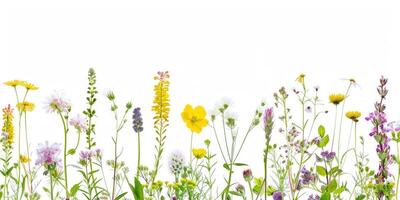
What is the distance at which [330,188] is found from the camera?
3770 mm

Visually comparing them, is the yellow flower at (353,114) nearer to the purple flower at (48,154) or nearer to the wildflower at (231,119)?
the wildflower at (231,119)

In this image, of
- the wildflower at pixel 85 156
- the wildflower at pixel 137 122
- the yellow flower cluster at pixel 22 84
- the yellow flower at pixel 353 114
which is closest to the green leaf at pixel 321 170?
the yellow flower at pixel 353 114

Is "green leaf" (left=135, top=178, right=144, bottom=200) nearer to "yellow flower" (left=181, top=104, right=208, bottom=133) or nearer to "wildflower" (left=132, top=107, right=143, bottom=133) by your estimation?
"wildflower" (left=132, top=107, right=143, bottom=133)

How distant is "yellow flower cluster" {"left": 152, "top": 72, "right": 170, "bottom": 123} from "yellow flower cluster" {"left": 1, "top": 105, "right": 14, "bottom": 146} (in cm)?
138

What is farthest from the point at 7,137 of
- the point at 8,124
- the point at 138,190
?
the point at 138,190

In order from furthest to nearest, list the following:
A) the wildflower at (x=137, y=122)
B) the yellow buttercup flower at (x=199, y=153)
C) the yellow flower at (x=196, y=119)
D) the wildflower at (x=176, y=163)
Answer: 1. the yellow buttercup flower at (x=199, y=153)
2. the wildflower at (x=176, y=163)
3. the yellow flower at (x=196, y=119)
4. the wildflower at (x=137, y=122)

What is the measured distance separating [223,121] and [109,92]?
80 cm

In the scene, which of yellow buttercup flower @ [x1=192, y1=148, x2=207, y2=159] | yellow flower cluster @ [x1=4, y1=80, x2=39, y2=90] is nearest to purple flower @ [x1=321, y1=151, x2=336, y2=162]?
yellow buttercup flower @ [x1=192, y1=148, x2=207, y2=159]

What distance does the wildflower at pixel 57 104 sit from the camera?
379 cm

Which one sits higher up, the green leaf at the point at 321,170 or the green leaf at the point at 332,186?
the green leaf at the point at 321,170

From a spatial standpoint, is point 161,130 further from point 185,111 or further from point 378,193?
point 378,193

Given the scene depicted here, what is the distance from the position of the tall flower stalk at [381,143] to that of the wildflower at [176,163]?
124 centimetres

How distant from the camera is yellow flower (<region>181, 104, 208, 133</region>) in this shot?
159 inches

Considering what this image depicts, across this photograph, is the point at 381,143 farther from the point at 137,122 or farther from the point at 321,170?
the point at 137,122
